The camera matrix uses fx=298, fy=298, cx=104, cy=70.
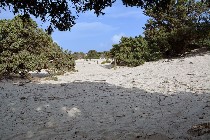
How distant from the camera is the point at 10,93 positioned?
12516 millimetres

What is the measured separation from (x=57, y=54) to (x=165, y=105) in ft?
34.7

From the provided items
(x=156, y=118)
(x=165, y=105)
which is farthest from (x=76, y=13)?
(x=165, y=105)

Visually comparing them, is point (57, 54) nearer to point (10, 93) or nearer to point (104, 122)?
point (10, 93)

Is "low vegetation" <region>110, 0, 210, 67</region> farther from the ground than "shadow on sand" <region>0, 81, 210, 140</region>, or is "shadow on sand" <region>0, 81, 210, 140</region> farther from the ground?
"low vegetation" <region>110, 0, 210, 67</region>

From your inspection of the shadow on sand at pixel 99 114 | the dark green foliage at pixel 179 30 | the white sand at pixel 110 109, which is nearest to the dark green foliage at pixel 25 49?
the white sand at pixel 110 109

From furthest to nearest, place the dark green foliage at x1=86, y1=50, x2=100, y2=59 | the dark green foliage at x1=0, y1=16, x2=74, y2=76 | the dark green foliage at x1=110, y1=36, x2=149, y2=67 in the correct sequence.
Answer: the dark green foliage at x1=86, y1=50, x2=100, y2=59 → the dark green foliage at x1=110, y1=36, x2=149, y2=67 → the dark green foliage at x1=0, y1=16, x2=74, y2=76

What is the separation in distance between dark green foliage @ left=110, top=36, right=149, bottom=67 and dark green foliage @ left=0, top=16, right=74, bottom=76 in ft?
18.0

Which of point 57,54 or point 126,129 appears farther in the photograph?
point 57,54

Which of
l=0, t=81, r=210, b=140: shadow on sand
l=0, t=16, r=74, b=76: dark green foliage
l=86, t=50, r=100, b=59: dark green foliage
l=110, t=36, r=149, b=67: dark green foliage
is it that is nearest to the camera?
l=0, t=81, r=210, b=140: shadow on sand

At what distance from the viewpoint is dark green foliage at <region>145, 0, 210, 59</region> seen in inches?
890

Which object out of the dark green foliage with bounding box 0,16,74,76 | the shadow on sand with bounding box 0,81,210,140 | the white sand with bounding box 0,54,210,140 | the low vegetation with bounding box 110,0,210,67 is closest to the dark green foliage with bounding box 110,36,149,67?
the low vegetation with bounding box 110,0,210,67

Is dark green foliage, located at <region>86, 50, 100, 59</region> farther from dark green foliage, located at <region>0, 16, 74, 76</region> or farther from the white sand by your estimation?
the white sand

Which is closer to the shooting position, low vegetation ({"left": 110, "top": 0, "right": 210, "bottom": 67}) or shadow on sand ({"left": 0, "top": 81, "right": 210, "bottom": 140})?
shadow on sand ({"left": 0, "top": 81, "right": 210, "bottom": 140})

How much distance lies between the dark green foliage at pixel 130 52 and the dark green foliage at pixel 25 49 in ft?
18.0
